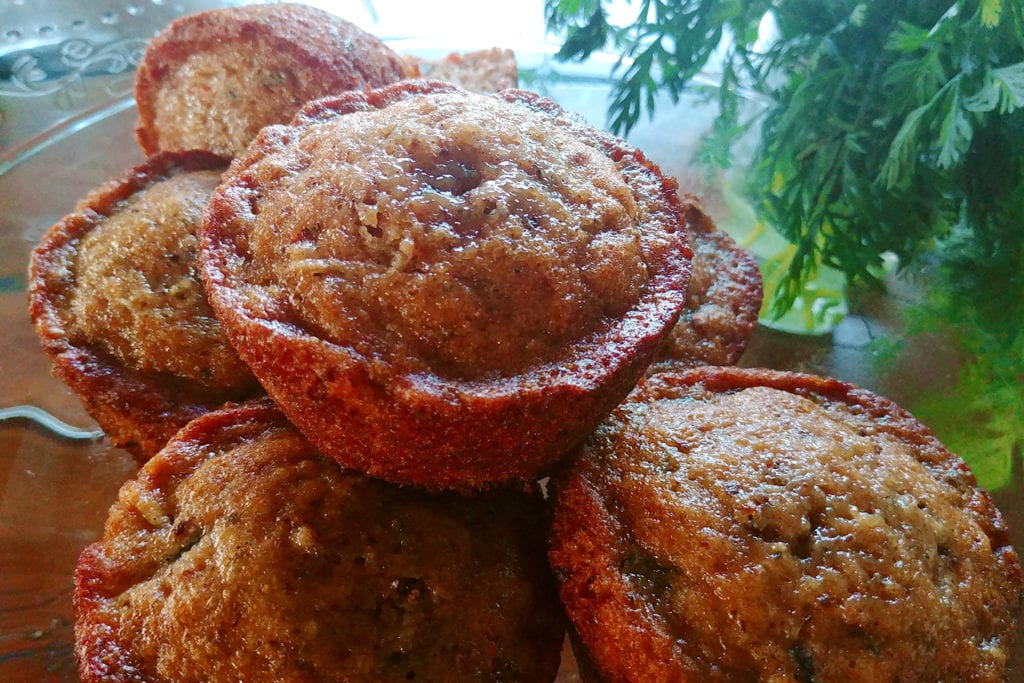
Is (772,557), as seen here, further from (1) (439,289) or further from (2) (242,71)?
(2) (242,71)

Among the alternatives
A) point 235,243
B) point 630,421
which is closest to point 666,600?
point 630,421

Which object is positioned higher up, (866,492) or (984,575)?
(866,492)

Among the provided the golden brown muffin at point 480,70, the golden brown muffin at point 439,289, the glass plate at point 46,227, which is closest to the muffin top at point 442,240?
the golden brown muffin at point 439,289

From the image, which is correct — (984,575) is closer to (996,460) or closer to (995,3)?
(996,460)

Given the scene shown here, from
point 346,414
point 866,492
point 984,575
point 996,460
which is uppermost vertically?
point 346,414

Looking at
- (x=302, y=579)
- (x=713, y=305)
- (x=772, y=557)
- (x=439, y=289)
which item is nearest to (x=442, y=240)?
(x=439, y=289)

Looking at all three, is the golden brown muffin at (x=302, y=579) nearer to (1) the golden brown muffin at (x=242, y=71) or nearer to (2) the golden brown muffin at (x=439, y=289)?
(2) the golden brown muffin at (x=439, y=289)

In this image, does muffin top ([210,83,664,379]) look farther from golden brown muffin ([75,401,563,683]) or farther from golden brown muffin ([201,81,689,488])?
golden brown muffin ([75,401,563,683])
